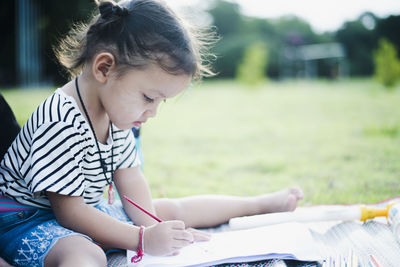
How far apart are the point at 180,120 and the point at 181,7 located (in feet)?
10.3

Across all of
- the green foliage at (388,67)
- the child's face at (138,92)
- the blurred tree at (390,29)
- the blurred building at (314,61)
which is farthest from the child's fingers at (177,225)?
the blurred building at (314,61)

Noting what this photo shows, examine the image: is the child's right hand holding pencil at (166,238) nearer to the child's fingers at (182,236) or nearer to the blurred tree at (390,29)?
Result: the child's fingers at (182,236)

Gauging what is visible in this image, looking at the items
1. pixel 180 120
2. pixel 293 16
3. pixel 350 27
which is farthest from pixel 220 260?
pixel 293 16

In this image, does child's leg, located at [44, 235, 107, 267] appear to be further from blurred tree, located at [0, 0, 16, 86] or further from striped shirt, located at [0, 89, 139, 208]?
blurred tree, located at [0, 0, 16, 86]

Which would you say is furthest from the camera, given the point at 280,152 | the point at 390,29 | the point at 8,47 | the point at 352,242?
the point at 8,47

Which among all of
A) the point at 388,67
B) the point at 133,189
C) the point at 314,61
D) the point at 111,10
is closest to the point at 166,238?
the point at 133,189

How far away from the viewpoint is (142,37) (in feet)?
2.91

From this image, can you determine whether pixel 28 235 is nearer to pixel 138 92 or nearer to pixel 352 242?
pixel 138 92

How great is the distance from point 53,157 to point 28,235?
20 cm

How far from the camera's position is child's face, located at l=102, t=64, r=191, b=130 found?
891 mm

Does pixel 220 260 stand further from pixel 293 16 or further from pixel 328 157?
pixel 293 16

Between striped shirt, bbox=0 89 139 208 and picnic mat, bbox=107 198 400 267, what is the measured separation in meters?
0.25

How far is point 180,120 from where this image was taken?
4.21m

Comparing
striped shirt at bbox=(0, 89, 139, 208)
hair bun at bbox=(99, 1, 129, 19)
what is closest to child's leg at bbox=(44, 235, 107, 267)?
striped shirt at bbox=(0, 89, 139, 208)
